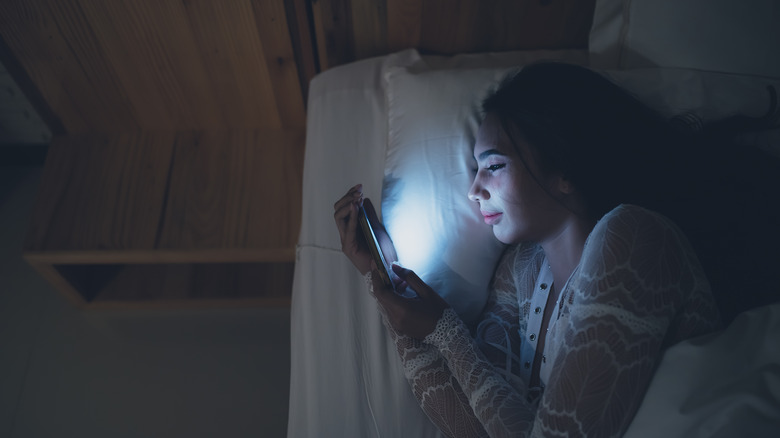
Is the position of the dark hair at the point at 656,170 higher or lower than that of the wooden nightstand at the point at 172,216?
lower

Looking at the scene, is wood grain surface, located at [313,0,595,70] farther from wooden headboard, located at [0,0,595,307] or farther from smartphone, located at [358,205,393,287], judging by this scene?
smartphone, located at [358,205,393,287]

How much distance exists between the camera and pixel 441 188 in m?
1.10

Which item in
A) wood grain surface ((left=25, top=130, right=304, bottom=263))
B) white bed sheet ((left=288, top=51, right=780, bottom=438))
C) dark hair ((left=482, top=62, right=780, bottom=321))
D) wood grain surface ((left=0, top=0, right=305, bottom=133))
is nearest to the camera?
white bed sheet ((left=288, top=51, right=780, bottom=438))

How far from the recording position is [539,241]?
3.28 feet

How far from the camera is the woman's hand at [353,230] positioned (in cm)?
106

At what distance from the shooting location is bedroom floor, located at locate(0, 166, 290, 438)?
1.42 m

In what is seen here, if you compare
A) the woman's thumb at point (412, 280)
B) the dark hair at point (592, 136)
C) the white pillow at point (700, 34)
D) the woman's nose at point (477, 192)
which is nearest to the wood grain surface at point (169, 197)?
the woman's thumb at point (412, 280)

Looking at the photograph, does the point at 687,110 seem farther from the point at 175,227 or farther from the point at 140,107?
the point at 140,107

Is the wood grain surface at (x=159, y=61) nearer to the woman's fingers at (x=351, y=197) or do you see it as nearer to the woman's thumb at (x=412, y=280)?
the woman's fingers at (x=351, y=197)

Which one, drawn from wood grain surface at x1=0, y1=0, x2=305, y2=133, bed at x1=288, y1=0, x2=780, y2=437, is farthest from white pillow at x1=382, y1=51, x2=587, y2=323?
wood grain surface at x1=0, y1=0, x2=305, y2=133

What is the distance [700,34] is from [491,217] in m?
0.66

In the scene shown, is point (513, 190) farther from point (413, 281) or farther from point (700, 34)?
point (700, 34)

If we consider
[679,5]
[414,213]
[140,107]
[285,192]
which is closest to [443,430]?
[414,213]

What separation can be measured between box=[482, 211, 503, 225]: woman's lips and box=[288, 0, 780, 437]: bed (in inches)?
2.6
